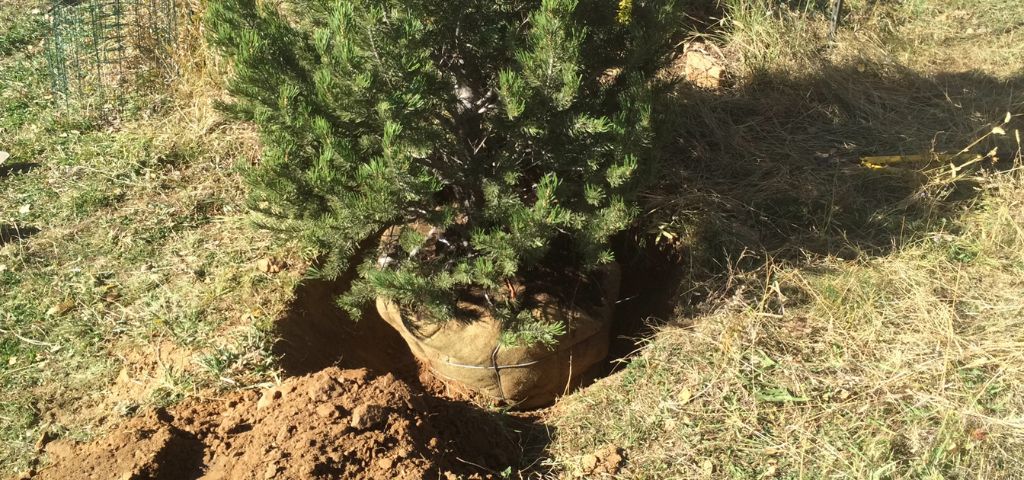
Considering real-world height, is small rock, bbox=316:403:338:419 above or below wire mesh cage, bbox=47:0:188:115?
below

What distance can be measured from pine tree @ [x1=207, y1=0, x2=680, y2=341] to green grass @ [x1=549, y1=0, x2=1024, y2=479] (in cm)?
71

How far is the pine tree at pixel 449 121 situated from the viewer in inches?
106

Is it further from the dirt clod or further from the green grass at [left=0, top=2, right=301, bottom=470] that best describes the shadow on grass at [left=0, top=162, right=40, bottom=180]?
the dirt clod

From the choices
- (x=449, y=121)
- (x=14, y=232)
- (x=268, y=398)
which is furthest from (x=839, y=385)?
(x=14, y=232)

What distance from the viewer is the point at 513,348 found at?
3.42 metres

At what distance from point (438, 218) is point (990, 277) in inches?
104

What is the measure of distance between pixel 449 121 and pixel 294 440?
1.32 meters

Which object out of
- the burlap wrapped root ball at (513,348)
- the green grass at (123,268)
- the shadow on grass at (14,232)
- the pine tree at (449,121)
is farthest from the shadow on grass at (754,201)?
the shadow on grass at (14,232)

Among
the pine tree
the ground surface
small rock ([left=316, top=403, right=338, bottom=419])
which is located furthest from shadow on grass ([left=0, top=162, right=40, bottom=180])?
small rock ([left=316, top=403, right=338, bottom=419])

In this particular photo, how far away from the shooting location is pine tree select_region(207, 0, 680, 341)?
2.70 m

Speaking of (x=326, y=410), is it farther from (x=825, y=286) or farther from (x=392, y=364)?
(x=825, y=286)

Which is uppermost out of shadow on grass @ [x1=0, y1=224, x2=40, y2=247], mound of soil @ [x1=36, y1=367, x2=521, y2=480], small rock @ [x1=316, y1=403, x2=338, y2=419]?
shadow on grass @ [x1=0, y1=224, x2=40, y2=247]

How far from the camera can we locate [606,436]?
10.8ft

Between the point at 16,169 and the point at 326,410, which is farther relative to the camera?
the point at 16,169
